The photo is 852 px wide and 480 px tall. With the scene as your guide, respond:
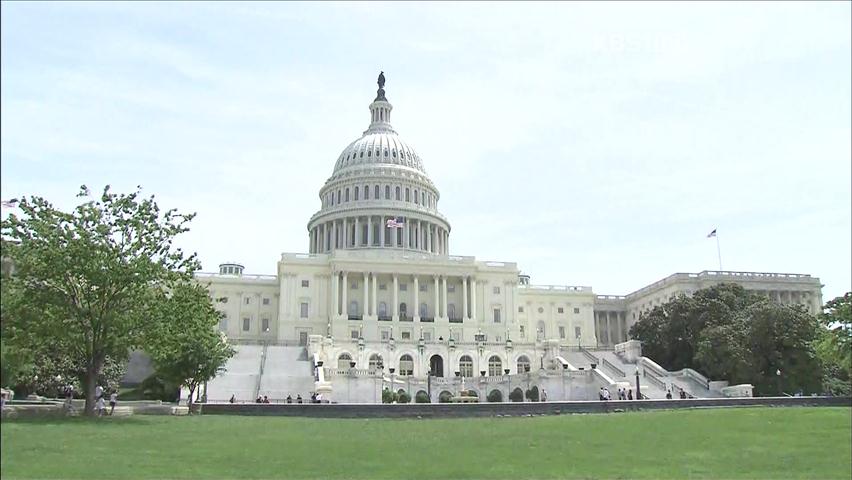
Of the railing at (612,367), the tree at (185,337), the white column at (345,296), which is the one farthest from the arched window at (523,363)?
the tree at (185,337)

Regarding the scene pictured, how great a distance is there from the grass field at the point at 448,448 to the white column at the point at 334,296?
7040 centimetres

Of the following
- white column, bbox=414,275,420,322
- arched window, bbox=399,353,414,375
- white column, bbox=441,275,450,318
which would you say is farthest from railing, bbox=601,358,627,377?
white column, bbox=414,275,420,322

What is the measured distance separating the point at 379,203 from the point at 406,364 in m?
43.2

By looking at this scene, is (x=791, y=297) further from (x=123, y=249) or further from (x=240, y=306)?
(x=123, y=249)

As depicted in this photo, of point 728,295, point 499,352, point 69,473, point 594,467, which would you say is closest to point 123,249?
point 69,473

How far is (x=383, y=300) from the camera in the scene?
11200cm

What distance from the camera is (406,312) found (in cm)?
11175

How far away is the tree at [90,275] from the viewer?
112ft

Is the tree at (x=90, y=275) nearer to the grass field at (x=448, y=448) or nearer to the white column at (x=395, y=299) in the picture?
the grass field at (x=448, y=448)

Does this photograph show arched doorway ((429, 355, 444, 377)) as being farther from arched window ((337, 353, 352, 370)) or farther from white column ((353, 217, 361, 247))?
white column ((353, 217, 361, 247))

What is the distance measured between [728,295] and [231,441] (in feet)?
233

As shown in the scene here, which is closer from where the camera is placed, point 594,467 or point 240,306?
point 594,467

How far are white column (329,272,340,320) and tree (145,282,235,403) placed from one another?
180 ft

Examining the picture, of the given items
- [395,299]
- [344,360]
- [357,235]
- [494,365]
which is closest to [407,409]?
[344,360]
